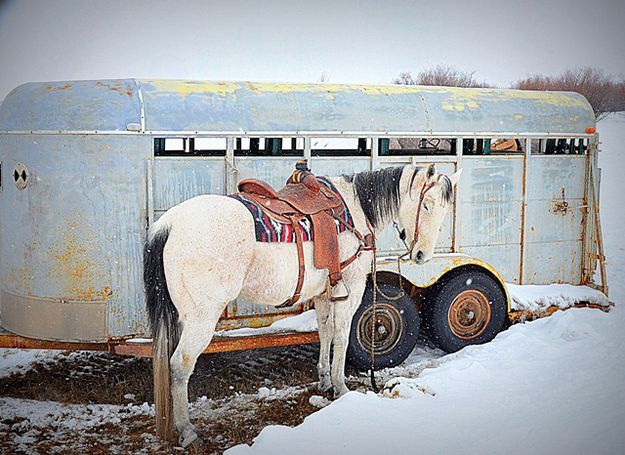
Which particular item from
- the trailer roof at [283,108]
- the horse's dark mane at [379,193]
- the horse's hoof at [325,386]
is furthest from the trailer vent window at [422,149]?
the horse's hoof at [325,386]

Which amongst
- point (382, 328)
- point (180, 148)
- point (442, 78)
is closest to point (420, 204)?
point (382, 328)

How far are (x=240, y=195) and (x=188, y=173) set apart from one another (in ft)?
2.80

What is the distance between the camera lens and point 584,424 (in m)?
4.46

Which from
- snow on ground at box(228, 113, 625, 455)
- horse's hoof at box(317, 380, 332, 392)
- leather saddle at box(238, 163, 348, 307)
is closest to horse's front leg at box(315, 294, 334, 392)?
horse's hoof at box(317, 380, 332, 392)

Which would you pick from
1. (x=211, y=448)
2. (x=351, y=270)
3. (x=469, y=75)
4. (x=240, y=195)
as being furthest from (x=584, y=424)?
(x=469, y=75)

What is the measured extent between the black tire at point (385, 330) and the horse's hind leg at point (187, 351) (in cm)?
206

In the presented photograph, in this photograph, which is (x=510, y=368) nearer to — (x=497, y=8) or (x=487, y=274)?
(x=487, y=274)

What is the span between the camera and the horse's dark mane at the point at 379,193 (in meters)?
5.94

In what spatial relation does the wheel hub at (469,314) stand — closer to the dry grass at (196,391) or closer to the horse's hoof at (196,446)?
the dry grass at (196,391)

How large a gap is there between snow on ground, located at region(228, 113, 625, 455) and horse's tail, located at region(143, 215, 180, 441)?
969mm

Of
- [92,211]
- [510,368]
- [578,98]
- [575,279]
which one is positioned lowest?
[510,368]

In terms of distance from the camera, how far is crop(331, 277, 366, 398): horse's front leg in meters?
5.86

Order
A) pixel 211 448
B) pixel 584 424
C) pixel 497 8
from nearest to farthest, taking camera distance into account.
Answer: pixel 584 424
pixel 211 448
pixel 497 8

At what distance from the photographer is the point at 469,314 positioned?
23.9ft
